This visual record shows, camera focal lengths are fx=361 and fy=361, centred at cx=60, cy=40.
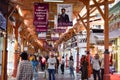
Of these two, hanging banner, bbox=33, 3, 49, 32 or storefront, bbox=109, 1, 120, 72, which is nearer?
hanging banner, bbox=33, 3, 49, 32

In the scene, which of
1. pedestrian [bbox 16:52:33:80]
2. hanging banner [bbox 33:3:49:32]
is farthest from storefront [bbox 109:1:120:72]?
pedestrian [bbox 16:52:33:80]

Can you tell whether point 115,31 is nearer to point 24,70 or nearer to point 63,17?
point 63,17

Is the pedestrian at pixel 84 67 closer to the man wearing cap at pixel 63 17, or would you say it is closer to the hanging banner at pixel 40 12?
the man wearing cap at pixel 63 17

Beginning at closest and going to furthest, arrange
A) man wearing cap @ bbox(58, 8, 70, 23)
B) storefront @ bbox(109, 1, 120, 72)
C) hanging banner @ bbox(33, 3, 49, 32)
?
man wearing cap @ bbox(58, 8, 70, 23), hanging banner @ bbox(33, 3, 49, 32), storefront @ bbox(109, 1, 120, 72)

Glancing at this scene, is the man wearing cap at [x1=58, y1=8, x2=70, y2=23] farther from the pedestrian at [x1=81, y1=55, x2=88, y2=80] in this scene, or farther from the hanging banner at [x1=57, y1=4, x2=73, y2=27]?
the pedestrian at [x1=81, y1=55, x2=88, y2=80]

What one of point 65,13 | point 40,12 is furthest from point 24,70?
point 40,12

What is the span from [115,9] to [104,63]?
912 centimetres

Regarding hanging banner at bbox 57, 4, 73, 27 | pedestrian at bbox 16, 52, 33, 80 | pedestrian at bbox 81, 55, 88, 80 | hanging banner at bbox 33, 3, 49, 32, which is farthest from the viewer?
hanging banner at bbox 33, 3, 49, 32

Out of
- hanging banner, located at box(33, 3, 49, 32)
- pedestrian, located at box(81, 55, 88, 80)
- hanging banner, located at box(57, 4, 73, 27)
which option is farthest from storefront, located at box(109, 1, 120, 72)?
hanging banner, located at box(33, 3, 49, 32)

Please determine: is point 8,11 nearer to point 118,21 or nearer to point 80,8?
point 118,21

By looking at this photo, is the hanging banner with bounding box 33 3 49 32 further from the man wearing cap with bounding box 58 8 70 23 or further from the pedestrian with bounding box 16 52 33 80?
the pedestrian with bounding box 16 52 33 80

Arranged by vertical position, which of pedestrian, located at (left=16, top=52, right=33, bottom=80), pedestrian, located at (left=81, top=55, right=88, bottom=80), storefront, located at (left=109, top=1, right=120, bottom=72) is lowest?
pedestrian, located at (left=81, top=55, right=88, bottom=80)

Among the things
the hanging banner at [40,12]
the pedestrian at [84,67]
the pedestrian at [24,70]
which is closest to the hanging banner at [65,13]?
the hanging banner at [40,12]

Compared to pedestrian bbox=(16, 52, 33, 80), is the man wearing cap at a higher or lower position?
higher
